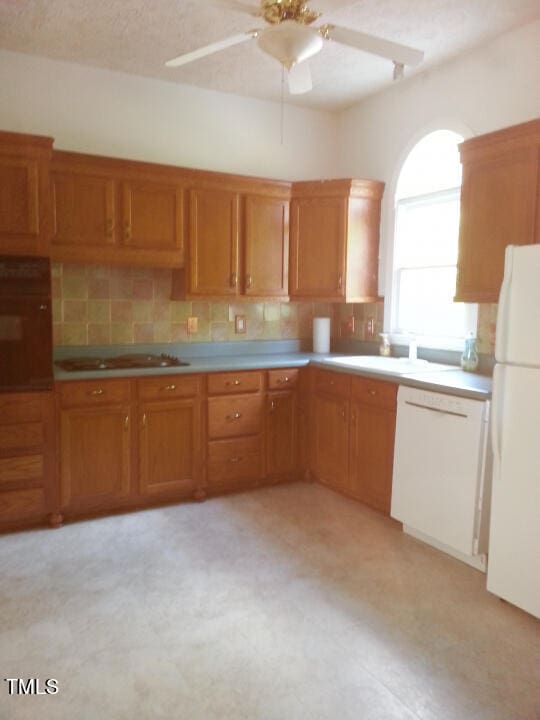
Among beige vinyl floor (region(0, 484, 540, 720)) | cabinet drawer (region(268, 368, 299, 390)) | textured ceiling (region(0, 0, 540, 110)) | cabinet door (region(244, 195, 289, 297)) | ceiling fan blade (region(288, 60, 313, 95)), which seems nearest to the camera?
beige vinyl floor (region(0, 484, 540, 720))

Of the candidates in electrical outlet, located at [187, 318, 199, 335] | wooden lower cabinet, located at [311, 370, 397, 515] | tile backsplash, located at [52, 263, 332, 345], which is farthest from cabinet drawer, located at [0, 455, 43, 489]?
wooden lower cabinet, located at [311, 370, 397, 515]

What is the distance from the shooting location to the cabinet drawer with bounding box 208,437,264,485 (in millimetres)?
3786

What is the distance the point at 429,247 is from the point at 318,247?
2.57 ft

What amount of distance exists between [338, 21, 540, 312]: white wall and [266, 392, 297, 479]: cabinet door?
1142mm

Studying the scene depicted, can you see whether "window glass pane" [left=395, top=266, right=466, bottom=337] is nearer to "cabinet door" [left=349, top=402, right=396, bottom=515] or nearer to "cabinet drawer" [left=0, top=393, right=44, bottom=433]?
"cabinet door" [left=349, top=402, right=396, bottom=515]

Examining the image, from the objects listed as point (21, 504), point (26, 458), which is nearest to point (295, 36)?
point (26, 458)

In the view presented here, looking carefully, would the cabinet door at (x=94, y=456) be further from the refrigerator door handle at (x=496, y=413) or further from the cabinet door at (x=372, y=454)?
the refrigerator door handle at (x=496, y=413)

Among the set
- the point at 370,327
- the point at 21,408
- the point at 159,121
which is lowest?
the point at 21,408

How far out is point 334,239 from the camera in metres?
4.11

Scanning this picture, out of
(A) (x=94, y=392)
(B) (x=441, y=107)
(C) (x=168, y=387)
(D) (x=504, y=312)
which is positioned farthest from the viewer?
(B) (x=441, y=107)

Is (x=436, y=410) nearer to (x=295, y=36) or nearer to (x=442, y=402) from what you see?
(x=442, y=402)

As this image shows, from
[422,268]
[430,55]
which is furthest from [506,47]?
[422,268]

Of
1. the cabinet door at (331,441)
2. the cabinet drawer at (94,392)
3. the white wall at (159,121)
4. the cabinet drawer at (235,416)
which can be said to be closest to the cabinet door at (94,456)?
the cabinet drawer at (94,392)

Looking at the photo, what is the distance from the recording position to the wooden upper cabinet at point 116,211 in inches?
133
